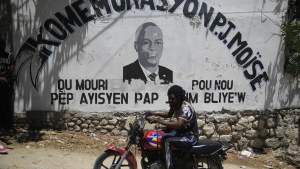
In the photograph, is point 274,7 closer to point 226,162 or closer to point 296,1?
point 296,1

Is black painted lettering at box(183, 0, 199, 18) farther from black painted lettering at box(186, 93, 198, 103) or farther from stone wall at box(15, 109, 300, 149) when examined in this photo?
stone wall at box(15, 109, 300, 149)

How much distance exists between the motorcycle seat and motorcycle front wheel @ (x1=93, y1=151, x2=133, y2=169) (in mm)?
922

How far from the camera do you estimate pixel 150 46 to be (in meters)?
7.70

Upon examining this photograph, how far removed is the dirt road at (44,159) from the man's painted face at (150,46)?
2.22 m

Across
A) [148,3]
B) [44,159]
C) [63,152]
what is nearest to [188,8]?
[148,3]

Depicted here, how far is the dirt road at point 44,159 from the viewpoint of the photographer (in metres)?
6.21

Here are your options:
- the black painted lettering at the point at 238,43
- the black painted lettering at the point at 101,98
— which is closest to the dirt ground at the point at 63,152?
the black painted lettering at the point at 101,98

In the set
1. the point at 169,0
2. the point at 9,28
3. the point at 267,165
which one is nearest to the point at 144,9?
the point at 169,0

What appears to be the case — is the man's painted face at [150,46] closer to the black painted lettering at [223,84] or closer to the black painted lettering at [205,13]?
the black painted lettering at [205,13]

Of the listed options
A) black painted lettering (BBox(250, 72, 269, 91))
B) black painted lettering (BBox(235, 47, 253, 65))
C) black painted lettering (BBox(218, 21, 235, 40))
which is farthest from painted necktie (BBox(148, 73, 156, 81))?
black painted lettering (BBox(250, 72, 269, 91))

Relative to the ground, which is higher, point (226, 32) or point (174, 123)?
point (226, 32)

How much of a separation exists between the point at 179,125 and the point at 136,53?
3.09m

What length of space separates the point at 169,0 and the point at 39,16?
2.62m

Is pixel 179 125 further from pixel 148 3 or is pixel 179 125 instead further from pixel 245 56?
pixel 245 56
